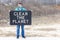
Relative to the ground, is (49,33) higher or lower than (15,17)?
lower

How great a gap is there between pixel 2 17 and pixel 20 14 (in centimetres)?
1173

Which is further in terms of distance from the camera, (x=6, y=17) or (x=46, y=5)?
(x=46, y=5)

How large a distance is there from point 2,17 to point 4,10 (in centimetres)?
241

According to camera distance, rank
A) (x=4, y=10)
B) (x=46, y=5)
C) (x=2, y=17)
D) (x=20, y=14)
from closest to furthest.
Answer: (x=20, y=14) < (x=2, y=17) < (x=4, y=10) < (x=46, y=5)

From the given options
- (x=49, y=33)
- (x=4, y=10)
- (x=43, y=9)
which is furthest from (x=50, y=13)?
(x=49, y=33)

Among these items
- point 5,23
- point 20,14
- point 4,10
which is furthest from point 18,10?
point 4,10

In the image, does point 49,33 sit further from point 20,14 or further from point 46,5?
point 46,5

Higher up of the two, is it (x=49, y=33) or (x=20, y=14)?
(x=20, y=14)

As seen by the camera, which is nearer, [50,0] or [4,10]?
[4,10]

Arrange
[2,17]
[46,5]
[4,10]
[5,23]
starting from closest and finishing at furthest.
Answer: [5,23], [2,17], [4,10], [46,5]

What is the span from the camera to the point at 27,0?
1303 inches

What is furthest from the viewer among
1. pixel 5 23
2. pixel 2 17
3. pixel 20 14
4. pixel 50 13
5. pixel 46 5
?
pixel 46 5

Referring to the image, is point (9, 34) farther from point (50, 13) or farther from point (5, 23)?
point (50, 13)

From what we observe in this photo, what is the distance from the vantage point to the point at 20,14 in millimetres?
14000
